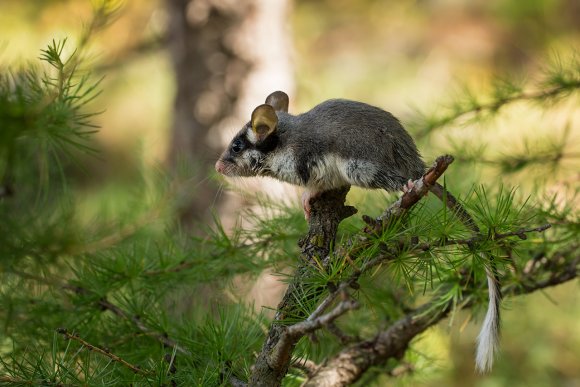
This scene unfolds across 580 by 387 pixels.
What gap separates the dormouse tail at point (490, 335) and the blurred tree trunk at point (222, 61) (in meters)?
1.87

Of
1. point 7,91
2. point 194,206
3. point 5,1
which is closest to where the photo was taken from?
point 7,91

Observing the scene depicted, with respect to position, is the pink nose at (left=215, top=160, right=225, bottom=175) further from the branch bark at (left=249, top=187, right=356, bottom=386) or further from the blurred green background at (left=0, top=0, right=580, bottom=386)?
the blurred green background at (left=0, top=0, right=580, bottom=386)

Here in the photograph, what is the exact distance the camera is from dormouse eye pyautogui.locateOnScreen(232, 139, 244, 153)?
54.2 inches

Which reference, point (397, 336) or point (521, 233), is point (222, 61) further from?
point (521, 233)

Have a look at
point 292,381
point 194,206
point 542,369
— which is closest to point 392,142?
point 292,381

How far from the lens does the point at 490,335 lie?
1033mm

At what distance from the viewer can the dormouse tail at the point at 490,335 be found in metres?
1.01

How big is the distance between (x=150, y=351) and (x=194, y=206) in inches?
72.4

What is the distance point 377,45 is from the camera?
6.10m

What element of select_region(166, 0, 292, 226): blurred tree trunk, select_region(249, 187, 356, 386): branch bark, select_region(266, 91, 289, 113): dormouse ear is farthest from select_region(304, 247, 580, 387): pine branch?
select_region(166, 0, 292, 226): blurred tree trunk

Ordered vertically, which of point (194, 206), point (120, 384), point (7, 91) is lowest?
point (120, 384)

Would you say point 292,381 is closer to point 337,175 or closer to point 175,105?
point 337,175

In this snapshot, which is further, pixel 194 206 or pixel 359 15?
pixel 359 15

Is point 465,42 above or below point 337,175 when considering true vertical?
above
